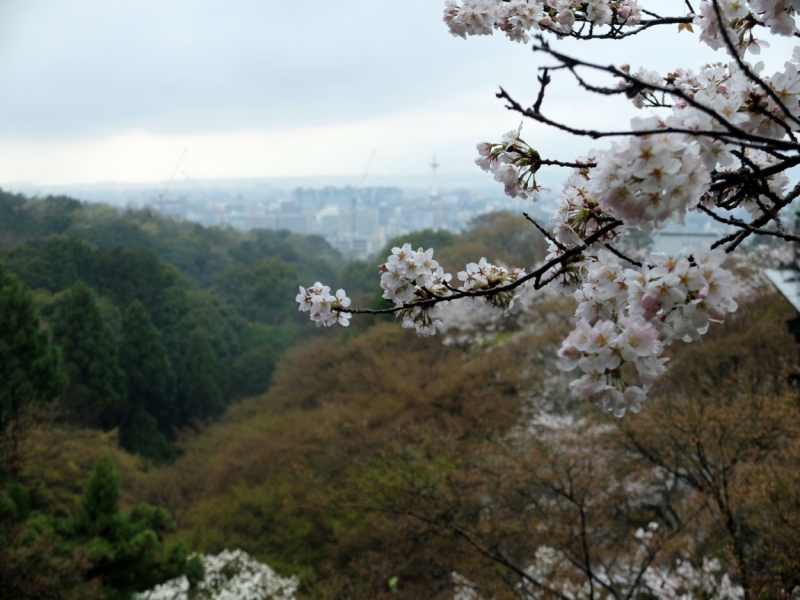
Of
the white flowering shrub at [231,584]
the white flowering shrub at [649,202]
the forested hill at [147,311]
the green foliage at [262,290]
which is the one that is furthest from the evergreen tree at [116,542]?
the green foliage at [262,290]

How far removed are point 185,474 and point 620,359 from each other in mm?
13913

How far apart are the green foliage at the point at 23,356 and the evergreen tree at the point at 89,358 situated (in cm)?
343

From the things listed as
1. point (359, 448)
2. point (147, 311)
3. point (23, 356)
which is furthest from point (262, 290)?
point (359, 448)

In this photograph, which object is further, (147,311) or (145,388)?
(147,311)

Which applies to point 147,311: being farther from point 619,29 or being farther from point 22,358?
point 619,29

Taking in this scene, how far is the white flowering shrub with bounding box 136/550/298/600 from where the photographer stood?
7430 millimetres

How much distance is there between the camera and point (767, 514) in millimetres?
3945

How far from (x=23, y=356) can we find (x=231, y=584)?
7557 mm

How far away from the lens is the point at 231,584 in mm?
7715

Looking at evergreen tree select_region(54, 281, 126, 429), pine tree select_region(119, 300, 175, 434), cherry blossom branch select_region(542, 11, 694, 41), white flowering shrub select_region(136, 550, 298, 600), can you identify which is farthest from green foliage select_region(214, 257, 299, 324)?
cherry blossom branch select_region(542, 11, 694, 41)

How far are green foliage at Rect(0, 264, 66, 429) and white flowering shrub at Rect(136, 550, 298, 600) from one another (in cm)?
609

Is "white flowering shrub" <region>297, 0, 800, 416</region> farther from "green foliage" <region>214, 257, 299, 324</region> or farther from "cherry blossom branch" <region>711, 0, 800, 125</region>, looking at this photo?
"green foliage" <region>214, 257, 299, 324</region>

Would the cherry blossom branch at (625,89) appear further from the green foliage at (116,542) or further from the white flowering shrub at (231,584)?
the green foliage at (116,542)

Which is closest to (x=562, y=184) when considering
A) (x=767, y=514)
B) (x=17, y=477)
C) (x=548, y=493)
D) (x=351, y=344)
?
(x=767, y=514)
